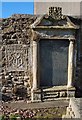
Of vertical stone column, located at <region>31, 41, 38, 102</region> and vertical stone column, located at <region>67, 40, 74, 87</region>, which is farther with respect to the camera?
vertical stone column, located at <region>67, 40, 74, 87</region>

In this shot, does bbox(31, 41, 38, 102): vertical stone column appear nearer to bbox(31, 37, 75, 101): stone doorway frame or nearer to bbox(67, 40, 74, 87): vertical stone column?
bbox(31, 37, 75, 101): stone doorway frame

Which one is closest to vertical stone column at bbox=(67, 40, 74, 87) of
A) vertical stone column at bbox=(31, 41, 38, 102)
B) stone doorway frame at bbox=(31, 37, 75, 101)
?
stone doorway frame at bbox=(31, 37, 75, 101)

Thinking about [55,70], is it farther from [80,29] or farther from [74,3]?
[74,3]

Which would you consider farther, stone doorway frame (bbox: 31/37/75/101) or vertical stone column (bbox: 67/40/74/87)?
vertical stone column (bbox: 67/40/74/87)

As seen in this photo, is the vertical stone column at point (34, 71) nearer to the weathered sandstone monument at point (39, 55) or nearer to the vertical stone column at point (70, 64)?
the weathered sandstone monument at point (39, 55)

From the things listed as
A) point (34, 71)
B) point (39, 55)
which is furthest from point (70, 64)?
point (34, 71)

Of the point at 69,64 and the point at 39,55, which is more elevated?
the point at 39,55

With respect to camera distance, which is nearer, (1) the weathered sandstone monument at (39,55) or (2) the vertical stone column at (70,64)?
(1) the weathered sandstone monument at (39,55)

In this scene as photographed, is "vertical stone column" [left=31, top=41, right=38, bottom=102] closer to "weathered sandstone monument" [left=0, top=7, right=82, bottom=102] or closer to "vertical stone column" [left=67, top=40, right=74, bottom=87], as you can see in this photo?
"weathered sandstone monument" [left=0, top=7, right=82, bottom=102]

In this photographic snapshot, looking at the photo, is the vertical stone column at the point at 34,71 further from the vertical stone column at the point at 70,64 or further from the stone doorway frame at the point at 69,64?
the vertical stone column at the point at 70,64

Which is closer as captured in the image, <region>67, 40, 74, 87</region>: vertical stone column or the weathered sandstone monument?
the weathered sandstone monument

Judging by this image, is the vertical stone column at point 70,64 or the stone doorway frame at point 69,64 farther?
the vertical stone column at point 70,64

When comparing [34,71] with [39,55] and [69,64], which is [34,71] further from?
[69,64]

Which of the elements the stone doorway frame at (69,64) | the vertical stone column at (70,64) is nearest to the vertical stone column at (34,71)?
the stone doorway frame at (69,64)
